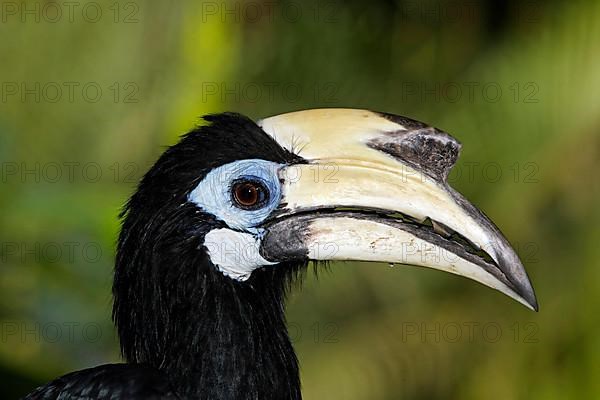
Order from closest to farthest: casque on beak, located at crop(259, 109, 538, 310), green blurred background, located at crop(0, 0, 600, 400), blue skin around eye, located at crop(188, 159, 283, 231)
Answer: casque on beak, located at crop(259, 109, 538, 310), blue skin around eye, located at crop(188, 159, 283, 231), green blurred background, located at crop(0, 0, 600, 400)

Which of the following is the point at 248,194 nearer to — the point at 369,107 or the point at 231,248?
the point at 231,248

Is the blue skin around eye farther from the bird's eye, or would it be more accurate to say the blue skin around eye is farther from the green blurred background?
the green blurred background

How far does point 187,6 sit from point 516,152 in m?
1.87

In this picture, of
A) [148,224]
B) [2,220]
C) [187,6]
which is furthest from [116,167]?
[148,224]

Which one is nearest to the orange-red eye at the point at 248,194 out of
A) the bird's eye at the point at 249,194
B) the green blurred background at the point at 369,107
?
the bird's eye at the point at 249,194

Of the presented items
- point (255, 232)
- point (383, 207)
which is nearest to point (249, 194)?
point (255, 232)

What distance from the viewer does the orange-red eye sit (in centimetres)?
307

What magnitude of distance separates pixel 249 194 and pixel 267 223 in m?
0.10

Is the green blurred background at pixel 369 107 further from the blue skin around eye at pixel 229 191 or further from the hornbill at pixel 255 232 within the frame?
the blue skin around eye at pixel 229 191

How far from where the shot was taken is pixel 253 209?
308 centimetres

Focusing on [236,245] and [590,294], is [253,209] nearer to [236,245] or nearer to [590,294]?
[236,245]

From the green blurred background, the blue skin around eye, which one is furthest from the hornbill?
the green blurred background

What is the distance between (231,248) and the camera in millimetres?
3082

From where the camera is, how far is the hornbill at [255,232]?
296 centimetres
